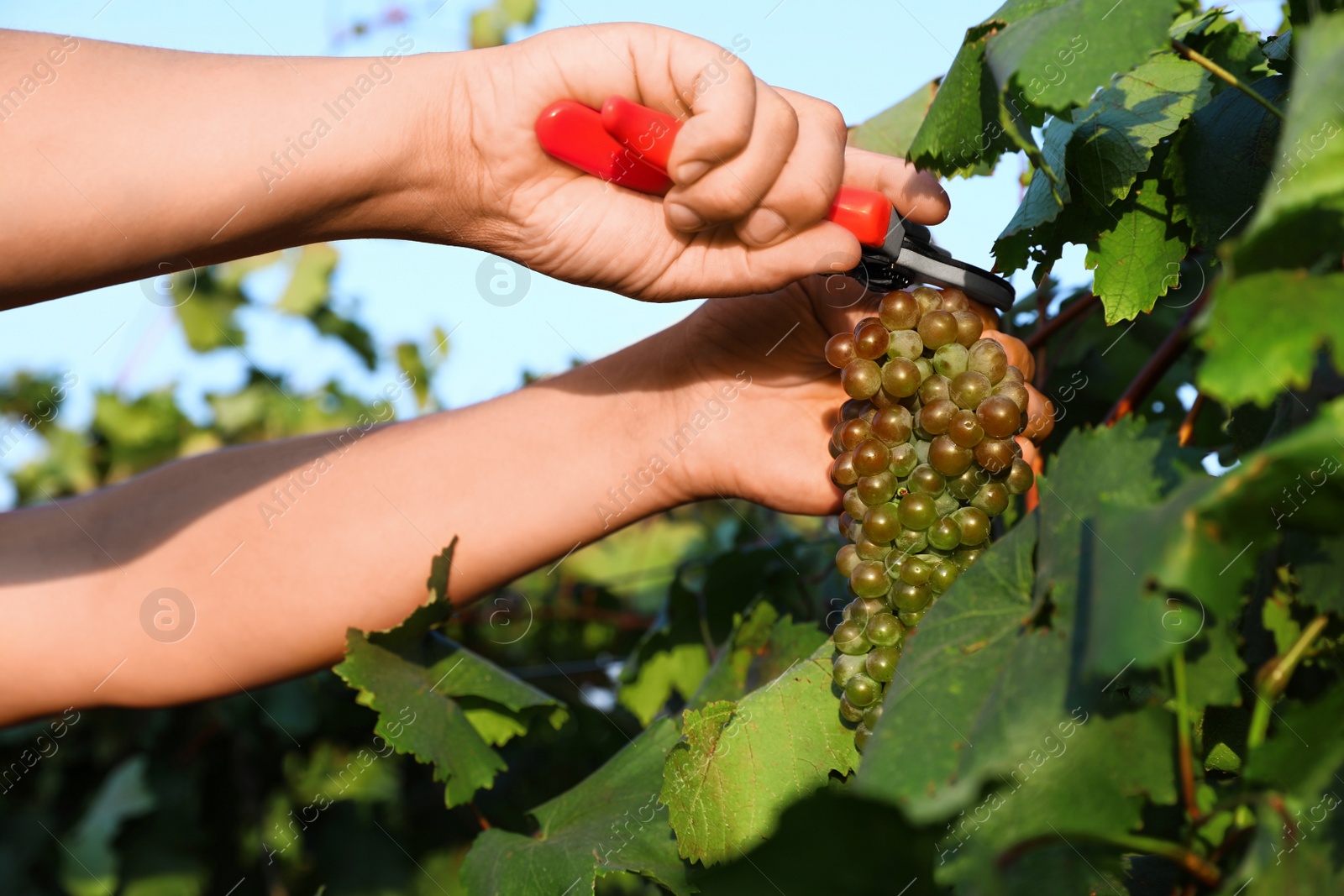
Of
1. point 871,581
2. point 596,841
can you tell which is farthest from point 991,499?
point 596,841

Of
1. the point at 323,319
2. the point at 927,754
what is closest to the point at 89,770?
the point at 323,319

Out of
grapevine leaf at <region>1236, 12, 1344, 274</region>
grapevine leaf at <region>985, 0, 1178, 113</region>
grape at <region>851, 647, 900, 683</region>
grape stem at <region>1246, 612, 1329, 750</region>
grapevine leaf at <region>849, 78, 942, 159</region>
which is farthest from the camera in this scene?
grapevine leaf at <region>849, 78, 942, 159</region>

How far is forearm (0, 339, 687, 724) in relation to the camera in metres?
1.48

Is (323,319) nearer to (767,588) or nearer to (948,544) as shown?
(767,588)

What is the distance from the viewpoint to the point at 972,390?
967 mm

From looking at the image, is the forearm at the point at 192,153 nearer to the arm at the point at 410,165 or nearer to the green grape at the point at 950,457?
the arm at the point at 410,165

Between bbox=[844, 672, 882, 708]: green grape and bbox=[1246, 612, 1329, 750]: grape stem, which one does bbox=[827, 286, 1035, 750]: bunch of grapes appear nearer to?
bbox=[844, 672, 882, 708]: green grape

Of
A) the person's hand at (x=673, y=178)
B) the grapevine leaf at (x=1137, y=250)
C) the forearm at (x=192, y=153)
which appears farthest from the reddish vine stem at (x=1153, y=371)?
the forearm at (x=192, y=153)

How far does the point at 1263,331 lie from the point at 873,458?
51cm

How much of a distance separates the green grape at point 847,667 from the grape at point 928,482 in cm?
17

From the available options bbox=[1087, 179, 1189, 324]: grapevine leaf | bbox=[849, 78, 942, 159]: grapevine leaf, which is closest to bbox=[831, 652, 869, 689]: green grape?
bbox=[1087, 179, 1189, 324]: grapevine leaf

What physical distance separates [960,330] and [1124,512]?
1.40 ft

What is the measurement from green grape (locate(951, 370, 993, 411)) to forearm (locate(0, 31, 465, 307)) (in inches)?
23.4

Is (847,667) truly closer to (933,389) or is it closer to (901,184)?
(933,389)
